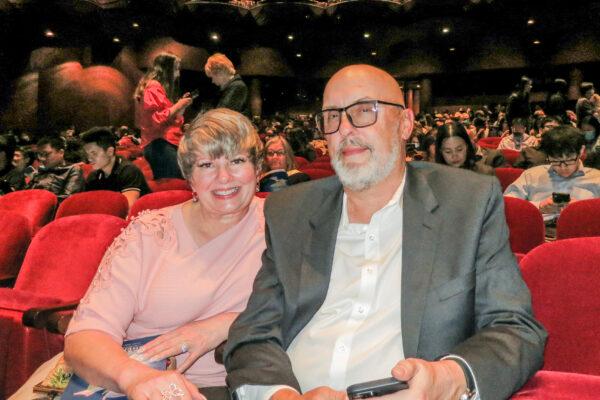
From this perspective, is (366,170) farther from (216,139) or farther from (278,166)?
(278,166)

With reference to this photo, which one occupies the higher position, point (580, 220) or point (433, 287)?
point (433, 287)

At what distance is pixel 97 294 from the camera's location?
1763 mm

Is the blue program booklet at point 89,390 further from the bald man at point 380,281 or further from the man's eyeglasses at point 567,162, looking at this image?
the man's eyeglasses at point 567,162

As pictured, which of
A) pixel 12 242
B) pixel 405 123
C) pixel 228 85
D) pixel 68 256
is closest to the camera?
pixel 405 123

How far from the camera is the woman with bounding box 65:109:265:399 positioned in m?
1.75

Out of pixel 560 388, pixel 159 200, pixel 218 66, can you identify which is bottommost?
pixel 560 388

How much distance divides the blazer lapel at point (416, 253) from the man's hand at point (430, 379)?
0.54 feet

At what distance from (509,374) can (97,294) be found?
4.06ft

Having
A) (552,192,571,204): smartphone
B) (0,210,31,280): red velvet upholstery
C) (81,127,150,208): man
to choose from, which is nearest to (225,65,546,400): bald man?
(0,210,31,280): red velvet upholstery

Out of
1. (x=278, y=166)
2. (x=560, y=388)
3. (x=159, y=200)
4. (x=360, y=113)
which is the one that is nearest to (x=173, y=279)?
(x=360, y=113)

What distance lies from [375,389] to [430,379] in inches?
5.1

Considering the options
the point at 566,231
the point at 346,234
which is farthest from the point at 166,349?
the point at 566,231

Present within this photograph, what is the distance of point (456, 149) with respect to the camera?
4434 millimetres

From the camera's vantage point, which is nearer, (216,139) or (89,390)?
(89,390)
